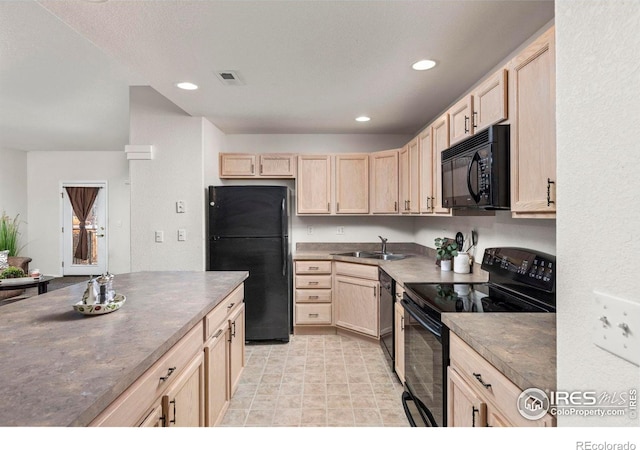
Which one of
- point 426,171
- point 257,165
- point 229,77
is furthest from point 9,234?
point 426,171

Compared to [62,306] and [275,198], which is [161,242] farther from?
[62,306]

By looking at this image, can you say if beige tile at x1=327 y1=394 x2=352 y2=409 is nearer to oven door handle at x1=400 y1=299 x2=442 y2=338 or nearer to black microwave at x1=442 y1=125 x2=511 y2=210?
oven door handle at x1=400 y1=299 x2=442 y2=338

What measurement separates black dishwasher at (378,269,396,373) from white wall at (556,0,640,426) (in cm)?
195

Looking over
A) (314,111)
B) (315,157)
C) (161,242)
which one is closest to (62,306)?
(161,242)

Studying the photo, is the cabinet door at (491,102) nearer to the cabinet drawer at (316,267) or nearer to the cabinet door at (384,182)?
the cabinet door at (384,182)

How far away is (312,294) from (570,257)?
3.03 metres

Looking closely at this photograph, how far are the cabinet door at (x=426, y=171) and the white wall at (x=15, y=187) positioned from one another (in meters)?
7.39

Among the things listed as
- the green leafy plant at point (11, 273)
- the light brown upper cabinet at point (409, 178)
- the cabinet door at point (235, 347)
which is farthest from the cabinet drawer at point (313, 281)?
the green leafy plant at point (11, 273)

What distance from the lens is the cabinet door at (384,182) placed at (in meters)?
3.64

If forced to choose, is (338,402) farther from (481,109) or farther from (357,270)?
(481,109)

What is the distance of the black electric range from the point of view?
1.56 m

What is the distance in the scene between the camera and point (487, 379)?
3.69ft

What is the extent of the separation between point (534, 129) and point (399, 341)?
5.65 feet

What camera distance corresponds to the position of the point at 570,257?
29.6 inches
